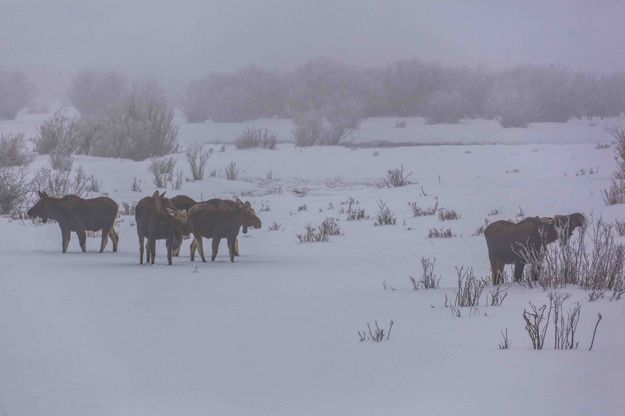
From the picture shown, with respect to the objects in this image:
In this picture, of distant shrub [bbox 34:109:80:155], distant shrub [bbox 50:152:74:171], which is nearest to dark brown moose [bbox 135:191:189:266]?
distant shrub [bbox 50:152:74:171]

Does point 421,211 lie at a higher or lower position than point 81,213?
higher

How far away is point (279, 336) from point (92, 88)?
3601 cm

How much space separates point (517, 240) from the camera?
6602mm

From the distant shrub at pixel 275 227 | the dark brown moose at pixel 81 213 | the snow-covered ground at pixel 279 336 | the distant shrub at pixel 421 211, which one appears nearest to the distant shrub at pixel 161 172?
the distant shrub at pixel 275 227

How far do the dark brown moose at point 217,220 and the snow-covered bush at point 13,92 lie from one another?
2971cm

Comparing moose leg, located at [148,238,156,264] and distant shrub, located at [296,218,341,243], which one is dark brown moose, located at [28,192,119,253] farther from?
distant shrub, located at [296,218,341,243]

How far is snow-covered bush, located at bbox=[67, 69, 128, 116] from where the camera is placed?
38.7m

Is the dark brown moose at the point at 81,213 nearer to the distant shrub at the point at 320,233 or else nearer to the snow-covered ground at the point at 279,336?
the snow-covered ground at the point at 279,336

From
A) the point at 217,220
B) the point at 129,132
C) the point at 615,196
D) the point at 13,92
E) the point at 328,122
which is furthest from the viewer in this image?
the point at 13,92

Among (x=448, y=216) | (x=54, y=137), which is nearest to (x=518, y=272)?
(x=448, y=216)

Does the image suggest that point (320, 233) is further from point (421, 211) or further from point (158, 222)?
point (158, 222)

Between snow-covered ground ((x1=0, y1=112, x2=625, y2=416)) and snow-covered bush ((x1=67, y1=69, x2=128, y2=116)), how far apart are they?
28.9 m

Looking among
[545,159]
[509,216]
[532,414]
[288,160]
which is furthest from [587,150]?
[532,414]

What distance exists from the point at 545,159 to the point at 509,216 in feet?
25.9
